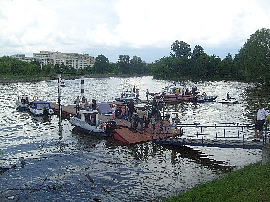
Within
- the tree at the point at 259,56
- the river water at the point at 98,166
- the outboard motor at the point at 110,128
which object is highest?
the tree at the point at 259,56

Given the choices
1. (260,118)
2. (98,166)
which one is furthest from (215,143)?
(98,166)

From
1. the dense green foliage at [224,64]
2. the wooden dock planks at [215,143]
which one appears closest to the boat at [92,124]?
the wooden dock planks at [215,143]

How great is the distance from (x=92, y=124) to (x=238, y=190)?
688 inches

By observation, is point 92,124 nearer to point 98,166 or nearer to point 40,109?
point 98,166

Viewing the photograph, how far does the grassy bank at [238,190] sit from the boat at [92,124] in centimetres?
1373

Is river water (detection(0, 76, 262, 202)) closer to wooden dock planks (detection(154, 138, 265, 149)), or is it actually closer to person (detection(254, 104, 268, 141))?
wooden dock planks (detection(154, 138, 265, 149))

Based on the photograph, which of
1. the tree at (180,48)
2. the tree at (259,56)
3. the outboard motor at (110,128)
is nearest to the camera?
the outboard motor at (110,128)

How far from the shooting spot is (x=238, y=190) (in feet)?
40.5

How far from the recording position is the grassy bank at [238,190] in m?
11.4

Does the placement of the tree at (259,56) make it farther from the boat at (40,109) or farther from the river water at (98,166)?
the river water at (98,166)

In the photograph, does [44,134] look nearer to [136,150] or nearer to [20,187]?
[136,150]

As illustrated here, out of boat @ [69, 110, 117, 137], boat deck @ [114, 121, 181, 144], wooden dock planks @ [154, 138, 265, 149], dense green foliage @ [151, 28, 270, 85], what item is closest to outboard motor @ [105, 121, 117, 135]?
boat @ [69, 110, 117, 137]

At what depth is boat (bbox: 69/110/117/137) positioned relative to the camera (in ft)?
87.3

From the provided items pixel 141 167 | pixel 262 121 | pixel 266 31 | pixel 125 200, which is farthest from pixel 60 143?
pixel 266 31
